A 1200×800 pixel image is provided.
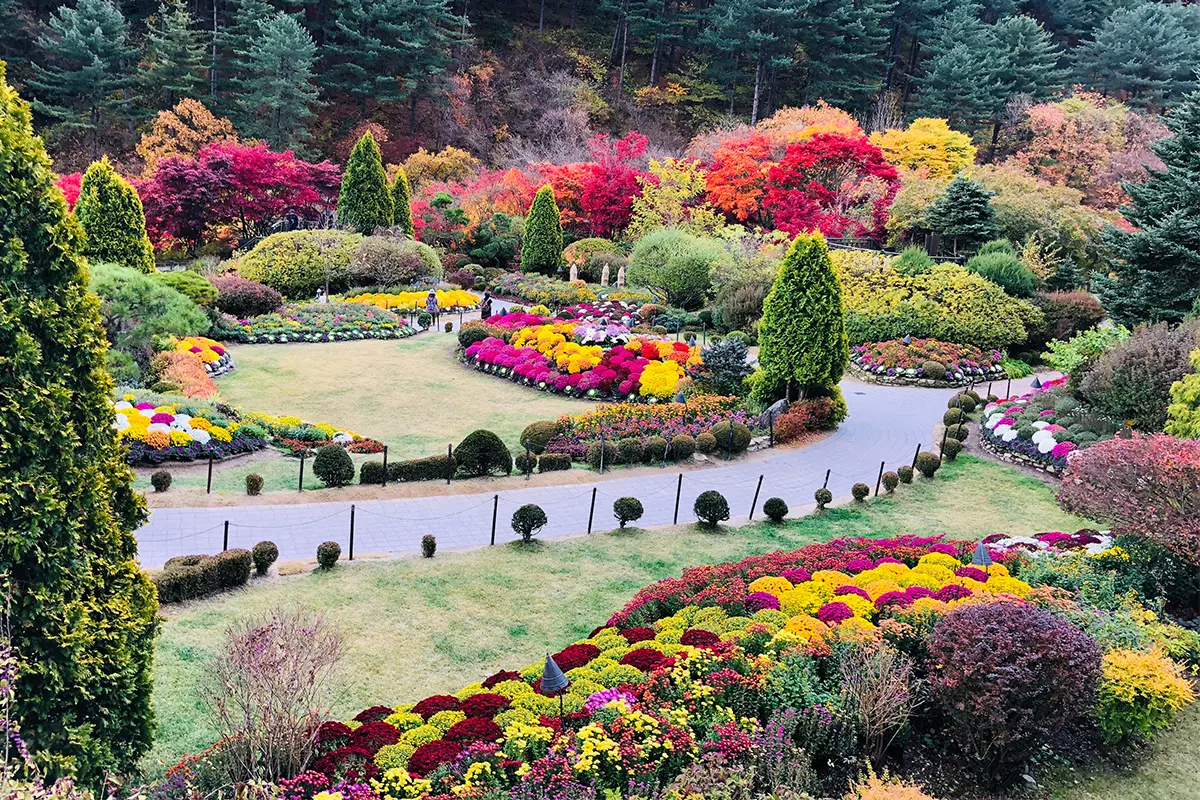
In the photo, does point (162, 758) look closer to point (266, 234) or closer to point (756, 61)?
point (266, 234)

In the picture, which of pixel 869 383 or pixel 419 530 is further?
pixel 869 383

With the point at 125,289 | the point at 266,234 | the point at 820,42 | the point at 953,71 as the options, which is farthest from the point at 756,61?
the point at 125,289

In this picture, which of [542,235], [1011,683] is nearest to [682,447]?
[1011,683]

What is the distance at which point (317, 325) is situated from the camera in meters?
28.2

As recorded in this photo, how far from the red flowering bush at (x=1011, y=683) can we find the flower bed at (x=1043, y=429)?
11310mm

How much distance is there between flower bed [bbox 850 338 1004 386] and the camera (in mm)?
26312

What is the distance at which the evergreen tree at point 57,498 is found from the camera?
6.17 meters

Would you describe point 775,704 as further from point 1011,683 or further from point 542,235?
point 542,235

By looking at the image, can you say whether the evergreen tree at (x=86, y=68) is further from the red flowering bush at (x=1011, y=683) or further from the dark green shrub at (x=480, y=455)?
the red flowering bush at (x=1011, y=683)

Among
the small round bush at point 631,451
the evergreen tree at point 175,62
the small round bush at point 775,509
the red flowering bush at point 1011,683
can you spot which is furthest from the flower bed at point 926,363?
the evergreen tree at point 175,62

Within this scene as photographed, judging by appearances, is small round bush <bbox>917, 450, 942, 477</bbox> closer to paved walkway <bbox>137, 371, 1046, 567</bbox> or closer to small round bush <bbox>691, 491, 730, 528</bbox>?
paved walkway <bbox>137, 371, 1046, 567</bbox>

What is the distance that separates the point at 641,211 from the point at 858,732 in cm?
3445

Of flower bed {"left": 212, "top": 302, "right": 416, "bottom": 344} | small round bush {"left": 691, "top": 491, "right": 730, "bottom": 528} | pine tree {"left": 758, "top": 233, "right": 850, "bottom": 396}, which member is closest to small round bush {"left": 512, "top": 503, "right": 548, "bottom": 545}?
small round bush {"left": 691, "top": 491, "right": 730, "bottom": 528}

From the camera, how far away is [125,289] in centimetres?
1900
